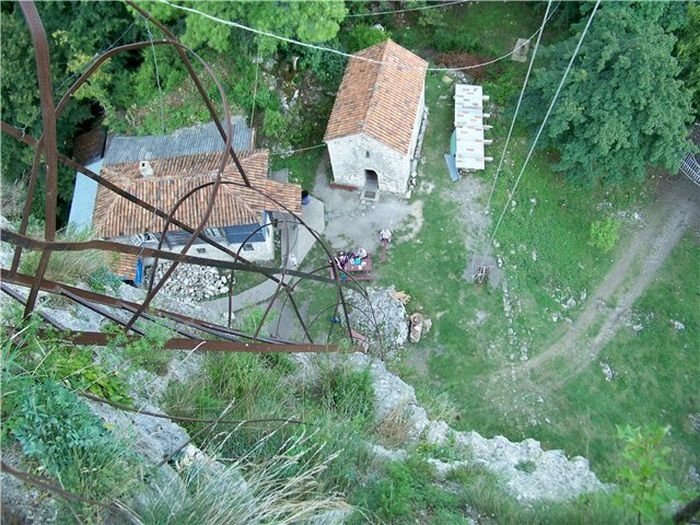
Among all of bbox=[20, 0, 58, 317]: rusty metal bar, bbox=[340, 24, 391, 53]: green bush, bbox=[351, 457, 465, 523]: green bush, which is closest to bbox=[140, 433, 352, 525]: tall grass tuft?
bbox=[351, 457, 465, 523]: green bush

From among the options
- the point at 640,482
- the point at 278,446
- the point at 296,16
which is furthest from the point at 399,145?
the point at 640,482

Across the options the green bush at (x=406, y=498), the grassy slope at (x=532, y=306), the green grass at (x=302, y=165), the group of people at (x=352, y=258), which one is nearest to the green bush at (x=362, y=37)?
the grassy slope at (x=532, y=306)

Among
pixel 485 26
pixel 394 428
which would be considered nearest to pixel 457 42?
pixel 485 26

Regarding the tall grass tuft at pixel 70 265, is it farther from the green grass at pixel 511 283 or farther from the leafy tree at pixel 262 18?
the leafy tree at pixel 262 18

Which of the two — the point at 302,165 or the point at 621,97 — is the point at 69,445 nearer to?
the point at 302,165

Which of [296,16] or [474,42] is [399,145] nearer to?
[296,16]

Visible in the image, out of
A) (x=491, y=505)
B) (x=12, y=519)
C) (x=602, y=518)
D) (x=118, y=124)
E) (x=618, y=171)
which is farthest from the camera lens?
(x=118, y=124)

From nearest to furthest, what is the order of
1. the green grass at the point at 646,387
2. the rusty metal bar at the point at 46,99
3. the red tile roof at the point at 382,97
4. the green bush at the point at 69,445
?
1. the rusty metal bar at the point at 46,99
2. the green bush at the point at 69,445
3. the green grass at the point at 646,387
4. the red tile roof at the point at 382,97
